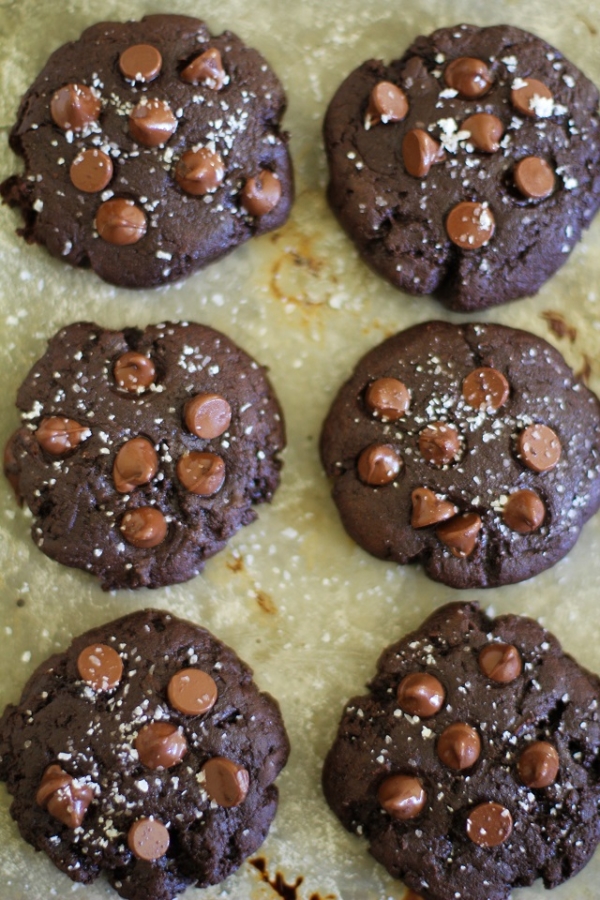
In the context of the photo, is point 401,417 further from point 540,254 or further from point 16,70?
point 16,70

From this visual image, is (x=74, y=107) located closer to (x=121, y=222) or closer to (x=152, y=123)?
(x=152, y=123)

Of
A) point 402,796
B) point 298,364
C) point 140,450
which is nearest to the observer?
point 402,796

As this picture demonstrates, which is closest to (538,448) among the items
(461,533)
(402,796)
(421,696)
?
(461,533)

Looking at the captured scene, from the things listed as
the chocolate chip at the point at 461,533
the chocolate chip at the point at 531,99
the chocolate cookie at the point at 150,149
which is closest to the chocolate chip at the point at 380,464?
the chocolate chip at the point at 461,533

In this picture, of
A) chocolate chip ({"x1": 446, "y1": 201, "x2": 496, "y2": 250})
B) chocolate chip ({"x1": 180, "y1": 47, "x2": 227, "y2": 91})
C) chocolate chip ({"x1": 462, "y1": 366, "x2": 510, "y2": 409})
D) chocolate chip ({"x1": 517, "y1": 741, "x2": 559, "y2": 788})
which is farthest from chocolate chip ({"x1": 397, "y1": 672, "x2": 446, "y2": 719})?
chocolate chip ({"x1": 180, "y1": 47, "x2": 227, "y2": 91})

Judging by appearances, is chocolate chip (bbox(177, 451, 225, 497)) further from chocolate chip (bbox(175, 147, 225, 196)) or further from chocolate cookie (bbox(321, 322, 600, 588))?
chocolate chip (bbox(175, 147, 225, 196))

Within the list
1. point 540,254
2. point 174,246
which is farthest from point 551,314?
point 174,246

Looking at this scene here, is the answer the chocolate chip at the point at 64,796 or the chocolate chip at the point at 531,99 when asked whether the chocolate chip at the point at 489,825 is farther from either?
the chocolate chip at the point at 531,99
